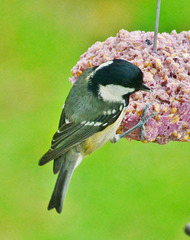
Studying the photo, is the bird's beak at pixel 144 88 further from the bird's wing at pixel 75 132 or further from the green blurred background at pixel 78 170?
the green blurred background at pixel 78 170

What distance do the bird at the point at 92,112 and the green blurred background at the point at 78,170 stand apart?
1.69m

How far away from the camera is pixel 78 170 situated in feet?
12.7

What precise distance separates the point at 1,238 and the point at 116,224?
0.72 metres

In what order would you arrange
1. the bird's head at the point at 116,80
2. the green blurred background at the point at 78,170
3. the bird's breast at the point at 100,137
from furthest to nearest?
the green blurred background at the point at 78,170, the bird's breast at the point at 100,137, the bird's head at the point at 116,80

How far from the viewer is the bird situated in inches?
76.7

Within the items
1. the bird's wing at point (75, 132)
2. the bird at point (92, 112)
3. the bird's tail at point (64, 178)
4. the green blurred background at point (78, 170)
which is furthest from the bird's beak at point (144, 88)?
the green blurred background at point (78, 170)

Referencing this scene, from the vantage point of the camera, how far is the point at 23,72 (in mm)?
4676

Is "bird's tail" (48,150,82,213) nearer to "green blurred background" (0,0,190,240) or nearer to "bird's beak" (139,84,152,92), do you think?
"bird's beak" (139,84,152,92)

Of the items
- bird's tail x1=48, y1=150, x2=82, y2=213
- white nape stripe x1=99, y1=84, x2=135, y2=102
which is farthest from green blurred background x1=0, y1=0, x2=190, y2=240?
white nape stripe x1=99, y1=84, x2=135, y2=102

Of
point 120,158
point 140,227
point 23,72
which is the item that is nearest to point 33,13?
point 23,72

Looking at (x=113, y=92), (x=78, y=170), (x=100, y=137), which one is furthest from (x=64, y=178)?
(x=78, y=170)

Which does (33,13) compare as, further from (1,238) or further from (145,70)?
(145,70)

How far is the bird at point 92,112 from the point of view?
195 cm

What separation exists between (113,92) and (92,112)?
9cm
